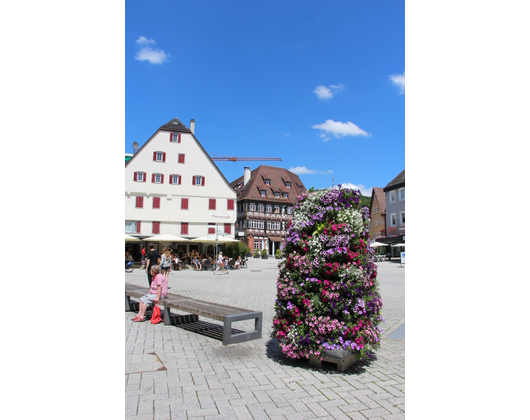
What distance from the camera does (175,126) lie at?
38.8 metres

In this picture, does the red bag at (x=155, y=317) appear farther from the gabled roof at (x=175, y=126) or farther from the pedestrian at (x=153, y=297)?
the gabled roof at (x=175, y=126)

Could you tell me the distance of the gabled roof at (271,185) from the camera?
6009 cm

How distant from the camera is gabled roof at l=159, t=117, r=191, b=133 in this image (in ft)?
125

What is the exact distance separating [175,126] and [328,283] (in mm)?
36314

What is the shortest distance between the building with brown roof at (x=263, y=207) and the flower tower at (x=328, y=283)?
5164 cm

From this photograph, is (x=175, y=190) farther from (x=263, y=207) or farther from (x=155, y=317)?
(x=155, y=317)

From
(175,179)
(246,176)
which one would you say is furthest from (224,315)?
(246,176)

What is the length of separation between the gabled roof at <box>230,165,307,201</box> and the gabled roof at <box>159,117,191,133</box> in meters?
20.8
